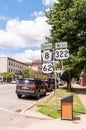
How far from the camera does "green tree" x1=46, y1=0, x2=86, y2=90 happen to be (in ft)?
113

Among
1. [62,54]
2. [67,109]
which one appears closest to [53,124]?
[67,109]

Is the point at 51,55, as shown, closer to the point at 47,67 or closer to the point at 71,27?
the point at 47,67

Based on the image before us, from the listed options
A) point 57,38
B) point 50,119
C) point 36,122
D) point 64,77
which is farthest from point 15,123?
point 64,77

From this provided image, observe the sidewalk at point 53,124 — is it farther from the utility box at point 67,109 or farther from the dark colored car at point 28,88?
the dark colored car at point 28,88

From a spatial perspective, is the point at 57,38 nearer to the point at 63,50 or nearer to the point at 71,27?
the point at 71,27

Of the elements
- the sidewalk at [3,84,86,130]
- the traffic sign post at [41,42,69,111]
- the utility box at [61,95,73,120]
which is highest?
the traffic sign post at [41,42,69,111]

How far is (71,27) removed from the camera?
35.4m

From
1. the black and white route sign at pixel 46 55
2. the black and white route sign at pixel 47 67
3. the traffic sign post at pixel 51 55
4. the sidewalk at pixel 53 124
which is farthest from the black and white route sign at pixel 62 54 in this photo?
the sidewalk at pixel 53 124

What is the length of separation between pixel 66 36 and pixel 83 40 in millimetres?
2238

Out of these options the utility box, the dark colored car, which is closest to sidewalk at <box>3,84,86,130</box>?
the utility box

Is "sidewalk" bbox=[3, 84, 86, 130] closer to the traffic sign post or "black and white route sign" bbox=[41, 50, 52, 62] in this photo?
the traffic sign post

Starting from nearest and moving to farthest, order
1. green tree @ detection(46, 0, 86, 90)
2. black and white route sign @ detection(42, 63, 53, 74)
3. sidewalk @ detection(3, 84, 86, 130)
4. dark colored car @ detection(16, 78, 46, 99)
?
sidewalk @ detection(3, 84, 86, 130) → black and white route sign @ detection(42, 63, 53, 74) → dark colored car @ detection(16, 78, 46, 99) → green tree @ detection(46, 0, 86, 90)

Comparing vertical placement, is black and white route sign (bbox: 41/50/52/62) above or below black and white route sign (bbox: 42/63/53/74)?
above

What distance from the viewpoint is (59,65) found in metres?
39.2
